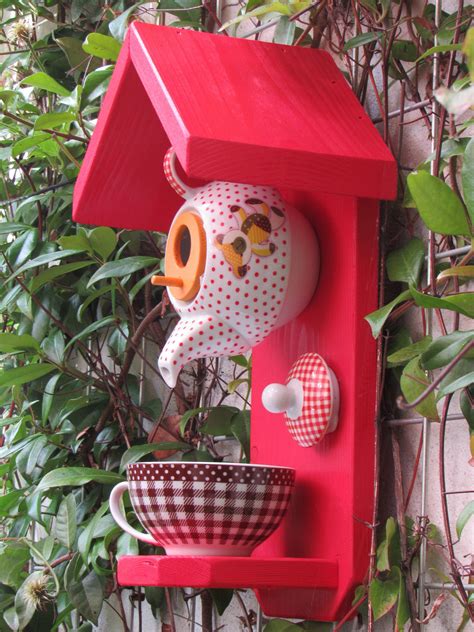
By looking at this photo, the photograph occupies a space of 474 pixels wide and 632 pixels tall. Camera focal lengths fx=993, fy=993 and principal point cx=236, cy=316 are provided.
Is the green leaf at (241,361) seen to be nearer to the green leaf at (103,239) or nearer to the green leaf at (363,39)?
the green leaf at (103,239)

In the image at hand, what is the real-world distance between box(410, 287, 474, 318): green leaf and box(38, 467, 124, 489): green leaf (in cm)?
53

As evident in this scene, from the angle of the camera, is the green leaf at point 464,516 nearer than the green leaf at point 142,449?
Yes

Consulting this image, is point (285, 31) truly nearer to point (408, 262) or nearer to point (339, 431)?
point (408, 262)

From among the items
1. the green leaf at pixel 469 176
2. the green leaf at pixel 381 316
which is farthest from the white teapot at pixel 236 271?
the green leaf at pixel 469 176

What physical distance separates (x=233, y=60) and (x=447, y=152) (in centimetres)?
21

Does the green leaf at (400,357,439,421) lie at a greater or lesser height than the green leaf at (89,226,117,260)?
lesser

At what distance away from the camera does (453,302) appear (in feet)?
2.27

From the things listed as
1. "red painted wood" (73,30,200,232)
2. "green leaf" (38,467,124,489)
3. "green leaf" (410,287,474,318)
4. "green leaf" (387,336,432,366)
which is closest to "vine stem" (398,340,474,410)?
"green leaf" (410,287,474,318)

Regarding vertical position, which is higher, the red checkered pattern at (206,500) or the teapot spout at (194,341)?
the teapot spout at (194,341)

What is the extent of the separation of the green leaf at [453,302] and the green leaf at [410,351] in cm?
11

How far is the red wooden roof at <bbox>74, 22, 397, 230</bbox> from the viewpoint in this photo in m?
0.75

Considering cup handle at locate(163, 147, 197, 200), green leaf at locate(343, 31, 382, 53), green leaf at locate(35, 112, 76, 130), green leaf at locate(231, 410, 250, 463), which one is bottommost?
green leaf at locate(231, 410, 250, 463)

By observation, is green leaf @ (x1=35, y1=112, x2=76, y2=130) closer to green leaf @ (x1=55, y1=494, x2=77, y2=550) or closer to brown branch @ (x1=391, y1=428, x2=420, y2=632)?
green leaf @ (x1=55, y1=494, x2=77, y2=550)

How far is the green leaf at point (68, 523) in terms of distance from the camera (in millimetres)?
1162
